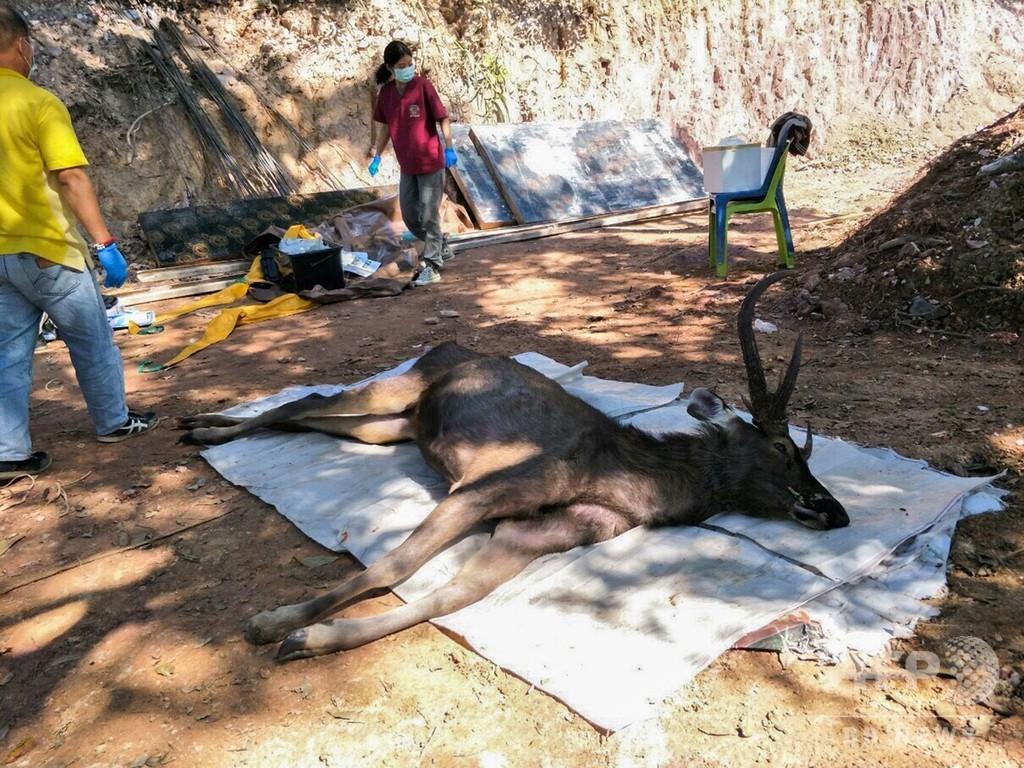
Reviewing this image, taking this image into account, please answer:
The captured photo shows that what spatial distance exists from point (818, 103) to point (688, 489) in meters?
15.0

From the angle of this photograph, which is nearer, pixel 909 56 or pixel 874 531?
pixel 874 531

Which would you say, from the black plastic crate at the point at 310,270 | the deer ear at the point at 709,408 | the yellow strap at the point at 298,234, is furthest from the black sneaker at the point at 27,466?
the yellow strap at the point at 298,234

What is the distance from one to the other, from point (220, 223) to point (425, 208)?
8.02 ft

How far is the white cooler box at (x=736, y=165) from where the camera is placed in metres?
7.48

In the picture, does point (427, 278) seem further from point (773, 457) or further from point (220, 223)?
point (773, 457)

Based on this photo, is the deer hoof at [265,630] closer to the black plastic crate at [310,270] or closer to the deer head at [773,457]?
the deer head at [773,457]

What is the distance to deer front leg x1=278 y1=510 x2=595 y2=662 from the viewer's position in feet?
9.07

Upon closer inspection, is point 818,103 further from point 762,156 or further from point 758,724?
point 758,724

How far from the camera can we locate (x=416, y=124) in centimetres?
782

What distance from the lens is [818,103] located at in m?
16.0

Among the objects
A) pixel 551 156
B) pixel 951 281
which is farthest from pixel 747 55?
pixel 951 281

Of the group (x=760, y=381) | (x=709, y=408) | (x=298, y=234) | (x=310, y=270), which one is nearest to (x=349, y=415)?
(x=709, y=408)

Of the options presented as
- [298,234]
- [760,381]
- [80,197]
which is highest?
[80,197]

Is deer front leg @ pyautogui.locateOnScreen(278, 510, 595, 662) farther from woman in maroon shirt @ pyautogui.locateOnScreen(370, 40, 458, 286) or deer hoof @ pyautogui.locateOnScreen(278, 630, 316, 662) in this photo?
woman in maroon shirt @ pyautogui.locateOnScreen(370, 40, 458, 286)
